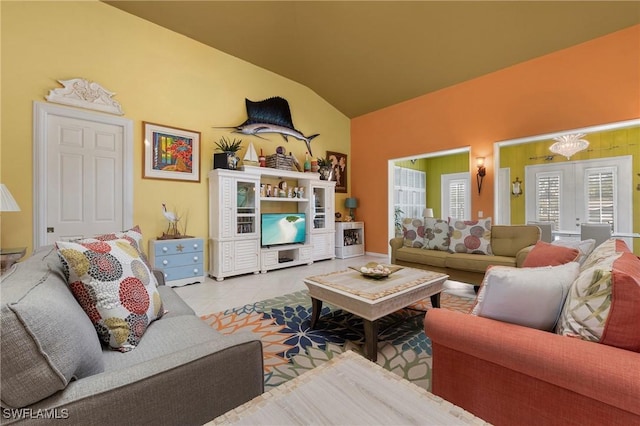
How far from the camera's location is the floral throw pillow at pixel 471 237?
339 cm

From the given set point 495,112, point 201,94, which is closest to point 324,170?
point 201,94

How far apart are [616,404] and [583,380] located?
8cm

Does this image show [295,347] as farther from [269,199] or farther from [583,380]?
[269,199]

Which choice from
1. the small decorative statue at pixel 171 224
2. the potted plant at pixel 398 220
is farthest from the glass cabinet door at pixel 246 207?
the potted plant at pixel 398 220

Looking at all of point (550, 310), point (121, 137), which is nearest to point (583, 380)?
point (550, 310)

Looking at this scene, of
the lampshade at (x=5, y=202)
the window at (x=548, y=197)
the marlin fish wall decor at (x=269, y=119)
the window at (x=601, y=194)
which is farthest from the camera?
the window at (x=548, y=197)

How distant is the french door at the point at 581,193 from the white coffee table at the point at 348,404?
642 cm

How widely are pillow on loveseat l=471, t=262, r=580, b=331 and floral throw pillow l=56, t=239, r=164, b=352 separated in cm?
156

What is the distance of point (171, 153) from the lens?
3.87m

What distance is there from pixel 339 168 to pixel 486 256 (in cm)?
368

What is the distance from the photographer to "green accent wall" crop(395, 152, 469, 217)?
729cm

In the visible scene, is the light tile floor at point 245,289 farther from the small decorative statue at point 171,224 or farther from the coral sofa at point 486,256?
the small decorative statue at point 171,224

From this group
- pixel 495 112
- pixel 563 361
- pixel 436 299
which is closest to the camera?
pixel 563 361

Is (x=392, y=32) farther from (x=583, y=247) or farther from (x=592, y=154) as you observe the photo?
(x=592, y=154)
